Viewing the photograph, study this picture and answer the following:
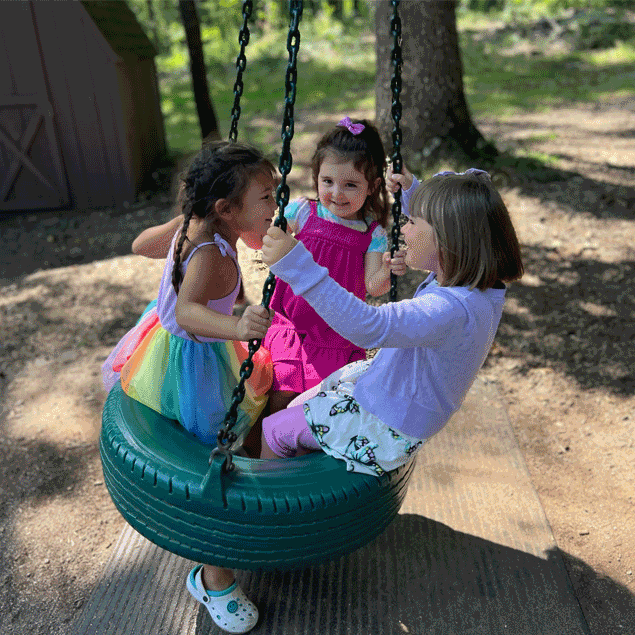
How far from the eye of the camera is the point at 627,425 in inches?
144

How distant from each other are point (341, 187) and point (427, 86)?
4026mm

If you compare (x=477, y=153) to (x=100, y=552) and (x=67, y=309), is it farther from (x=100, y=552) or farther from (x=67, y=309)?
(x=100, y=552)

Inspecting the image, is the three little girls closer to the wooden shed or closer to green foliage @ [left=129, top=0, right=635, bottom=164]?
green foliage @ [left=129, top=0, right=635, bottom=164]

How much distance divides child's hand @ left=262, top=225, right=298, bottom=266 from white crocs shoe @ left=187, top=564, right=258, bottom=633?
51.6 inches

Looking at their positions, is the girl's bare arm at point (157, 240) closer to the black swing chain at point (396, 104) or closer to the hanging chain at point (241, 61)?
the hanging chain at point (241, 61)

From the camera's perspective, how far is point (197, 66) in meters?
8.09

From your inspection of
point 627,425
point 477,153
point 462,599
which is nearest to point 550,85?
point 477,153

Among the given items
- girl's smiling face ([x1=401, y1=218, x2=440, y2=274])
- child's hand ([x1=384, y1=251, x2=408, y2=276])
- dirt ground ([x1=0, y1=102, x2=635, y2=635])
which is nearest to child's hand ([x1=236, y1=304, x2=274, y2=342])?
dirt ground ([x1=0, y1=102, x2=635, y2=635])

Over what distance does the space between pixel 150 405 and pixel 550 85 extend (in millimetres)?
10835

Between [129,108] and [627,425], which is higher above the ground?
[129,108]

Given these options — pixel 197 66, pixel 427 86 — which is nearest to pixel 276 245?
pixel 427 86

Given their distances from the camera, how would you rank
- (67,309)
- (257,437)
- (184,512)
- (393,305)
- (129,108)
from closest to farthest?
(393,305) < (184,512) < (257,437) < (67,309) < (129,108)

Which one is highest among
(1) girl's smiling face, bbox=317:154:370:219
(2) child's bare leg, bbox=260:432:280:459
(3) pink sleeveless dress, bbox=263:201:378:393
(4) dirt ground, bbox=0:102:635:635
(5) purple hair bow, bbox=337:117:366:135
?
(5) purple hair bow, bbox=337:117:366:135

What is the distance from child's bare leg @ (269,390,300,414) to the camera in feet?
8.11
